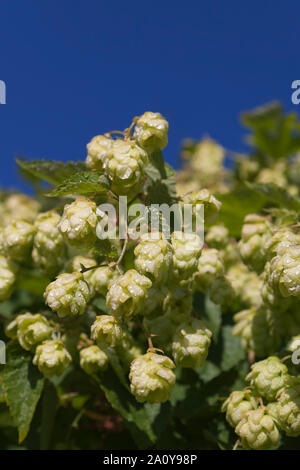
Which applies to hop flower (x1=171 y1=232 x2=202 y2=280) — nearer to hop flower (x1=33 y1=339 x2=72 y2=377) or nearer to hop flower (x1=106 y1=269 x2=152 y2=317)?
hop flower (x1=106 y1=269 x2=152 y2=317)

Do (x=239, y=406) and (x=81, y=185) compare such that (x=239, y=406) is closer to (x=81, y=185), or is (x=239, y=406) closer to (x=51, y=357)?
(x=51, y=357)

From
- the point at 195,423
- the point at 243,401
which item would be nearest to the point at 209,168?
the point at 195,423

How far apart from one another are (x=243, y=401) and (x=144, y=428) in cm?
32

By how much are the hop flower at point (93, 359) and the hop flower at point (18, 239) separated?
0.37 meters

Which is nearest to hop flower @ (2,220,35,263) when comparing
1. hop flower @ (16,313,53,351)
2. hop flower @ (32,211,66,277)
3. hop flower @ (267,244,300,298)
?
hop flower @ (32,211,66,277)

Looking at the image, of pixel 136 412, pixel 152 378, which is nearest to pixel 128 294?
pixel 152 378

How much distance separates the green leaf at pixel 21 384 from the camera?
138cm

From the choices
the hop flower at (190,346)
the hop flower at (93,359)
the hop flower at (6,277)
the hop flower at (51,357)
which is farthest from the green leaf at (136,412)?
the hop flower at (6,277)

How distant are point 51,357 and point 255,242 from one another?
0.68 metres

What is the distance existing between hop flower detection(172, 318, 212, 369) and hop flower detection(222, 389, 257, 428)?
0.44 ft

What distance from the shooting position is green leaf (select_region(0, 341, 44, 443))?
1378 mm

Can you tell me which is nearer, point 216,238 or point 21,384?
point 21,384

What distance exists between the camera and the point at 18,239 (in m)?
1.53

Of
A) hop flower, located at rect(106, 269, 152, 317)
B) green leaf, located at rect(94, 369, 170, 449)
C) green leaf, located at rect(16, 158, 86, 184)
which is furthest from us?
green leaf, located at rect(16, 158, 86, 184)
